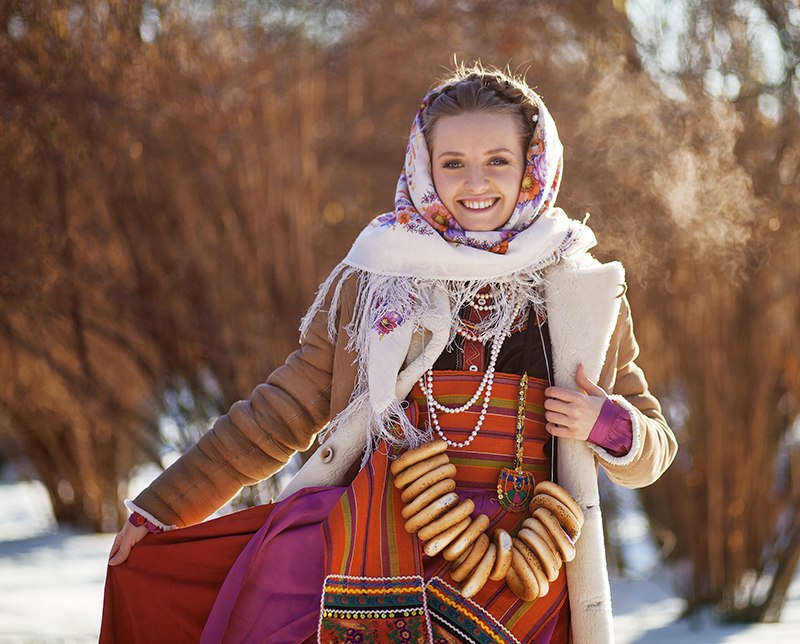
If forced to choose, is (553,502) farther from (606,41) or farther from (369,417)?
(606,41)

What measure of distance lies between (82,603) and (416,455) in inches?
154

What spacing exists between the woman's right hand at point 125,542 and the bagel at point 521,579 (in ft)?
2.72

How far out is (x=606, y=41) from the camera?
529 cm

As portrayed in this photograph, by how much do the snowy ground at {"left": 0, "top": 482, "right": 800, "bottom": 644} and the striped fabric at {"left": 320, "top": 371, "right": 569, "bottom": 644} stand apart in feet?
9.01

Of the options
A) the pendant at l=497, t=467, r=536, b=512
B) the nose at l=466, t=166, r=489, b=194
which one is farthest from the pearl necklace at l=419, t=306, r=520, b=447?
the nose at l=466, t=166, r=489, b=194

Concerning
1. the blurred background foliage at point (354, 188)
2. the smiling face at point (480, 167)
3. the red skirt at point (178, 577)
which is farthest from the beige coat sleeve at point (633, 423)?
the blurred background foliage at point (354, 188)

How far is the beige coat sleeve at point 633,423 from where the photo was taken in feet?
7.37

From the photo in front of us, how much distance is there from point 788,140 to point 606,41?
1.00m

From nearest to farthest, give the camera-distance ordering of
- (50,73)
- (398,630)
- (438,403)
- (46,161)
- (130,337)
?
1. (398,630)
2. (438,403)
3. (50,73)
4. (46,161)
5. (130,337)

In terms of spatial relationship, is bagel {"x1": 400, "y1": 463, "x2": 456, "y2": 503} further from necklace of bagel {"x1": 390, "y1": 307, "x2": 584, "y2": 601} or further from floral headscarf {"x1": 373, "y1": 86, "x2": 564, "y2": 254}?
floral headscarf {"x1": 373, "y1": 86, "x2": 564, "y2": 254}

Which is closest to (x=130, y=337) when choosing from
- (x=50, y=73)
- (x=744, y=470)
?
(x=50, y=73)

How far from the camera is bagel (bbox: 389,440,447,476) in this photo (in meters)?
2.16

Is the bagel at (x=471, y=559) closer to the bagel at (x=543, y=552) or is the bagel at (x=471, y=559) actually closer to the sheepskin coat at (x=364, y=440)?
the bagel at (x=543, y=552)

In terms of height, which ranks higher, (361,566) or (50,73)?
(50,73)
